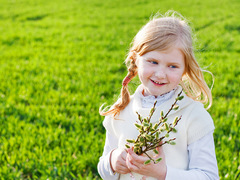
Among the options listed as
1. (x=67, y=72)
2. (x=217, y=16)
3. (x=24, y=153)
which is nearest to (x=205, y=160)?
(x=24, y=153)

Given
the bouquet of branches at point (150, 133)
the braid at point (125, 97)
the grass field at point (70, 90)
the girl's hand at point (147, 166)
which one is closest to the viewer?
the bouquet of branches at point (150, 133)

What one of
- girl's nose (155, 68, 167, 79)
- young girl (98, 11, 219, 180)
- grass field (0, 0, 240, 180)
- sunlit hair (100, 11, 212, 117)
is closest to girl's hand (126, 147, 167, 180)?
young girl (98, 11, 219, 180)

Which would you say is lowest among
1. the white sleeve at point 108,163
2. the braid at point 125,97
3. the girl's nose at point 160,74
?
the white sleeve at point 108,163

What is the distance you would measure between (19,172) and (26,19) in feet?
34.6

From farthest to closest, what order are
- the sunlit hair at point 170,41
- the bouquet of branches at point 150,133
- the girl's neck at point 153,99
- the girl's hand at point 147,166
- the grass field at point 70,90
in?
the grass field at point 70,90 < the girl's neck at point 153,99 < the sunlit hair at point 170,41 < the girl's hand at point 147,166 < the bouquet of branches at point 150,133

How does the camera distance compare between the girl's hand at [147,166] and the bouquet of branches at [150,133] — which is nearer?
the bouquet of branches at [150,133]

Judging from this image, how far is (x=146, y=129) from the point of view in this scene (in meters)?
1.58

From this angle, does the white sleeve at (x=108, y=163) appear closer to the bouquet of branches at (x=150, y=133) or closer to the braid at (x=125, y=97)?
the braid at (x=125, y=97)

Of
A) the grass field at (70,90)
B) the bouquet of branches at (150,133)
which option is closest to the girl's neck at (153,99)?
the bouquet of branches at (150,133)

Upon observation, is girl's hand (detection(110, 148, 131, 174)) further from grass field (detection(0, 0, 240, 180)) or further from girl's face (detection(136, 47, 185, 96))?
grass field (detection(0, 0, 240, 180))

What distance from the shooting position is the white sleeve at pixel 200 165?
180 cm

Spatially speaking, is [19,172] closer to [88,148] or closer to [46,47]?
[88,148]

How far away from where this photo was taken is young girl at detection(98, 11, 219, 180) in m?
1.81

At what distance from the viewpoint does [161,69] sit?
183cm
